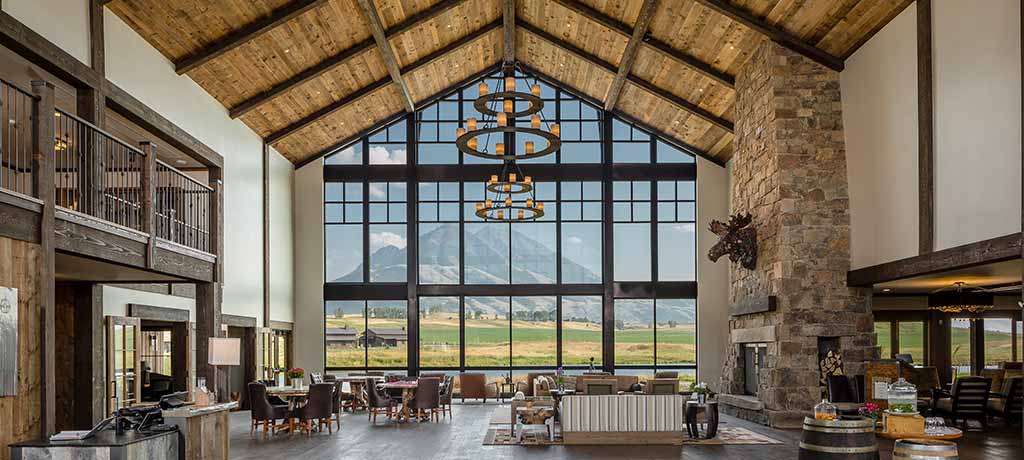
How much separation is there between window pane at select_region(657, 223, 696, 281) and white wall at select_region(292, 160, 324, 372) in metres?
8.32

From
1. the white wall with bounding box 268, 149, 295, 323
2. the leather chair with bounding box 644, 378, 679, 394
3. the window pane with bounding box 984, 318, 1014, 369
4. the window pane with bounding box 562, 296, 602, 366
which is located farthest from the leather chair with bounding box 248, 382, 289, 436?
the window pane with bounding box 984, 318, 1014, 369

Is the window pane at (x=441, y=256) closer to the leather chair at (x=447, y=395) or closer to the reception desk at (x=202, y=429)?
the leather chair at (x=447, y=395)

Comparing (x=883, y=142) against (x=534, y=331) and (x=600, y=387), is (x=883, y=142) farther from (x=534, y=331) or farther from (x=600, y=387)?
(x=534, y=331)

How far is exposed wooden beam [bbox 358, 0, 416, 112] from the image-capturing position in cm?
1528

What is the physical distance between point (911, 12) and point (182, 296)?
39.6 feet

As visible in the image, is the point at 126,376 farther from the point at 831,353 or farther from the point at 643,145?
the point at 643,145

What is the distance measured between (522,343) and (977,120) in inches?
518

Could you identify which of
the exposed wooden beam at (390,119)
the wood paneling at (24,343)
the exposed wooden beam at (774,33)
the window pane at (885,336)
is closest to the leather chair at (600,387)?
the exposed wooden beam at (774,33)

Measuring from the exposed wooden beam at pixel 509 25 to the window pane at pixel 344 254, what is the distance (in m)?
5.76

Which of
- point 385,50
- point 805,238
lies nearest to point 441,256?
point 385,50

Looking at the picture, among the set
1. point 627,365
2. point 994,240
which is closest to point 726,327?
point 627,365

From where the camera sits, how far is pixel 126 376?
13.2 metres

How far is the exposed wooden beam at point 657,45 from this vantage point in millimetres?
16531

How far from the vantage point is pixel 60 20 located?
1038 cm
